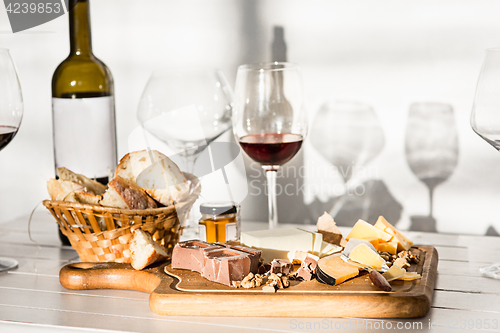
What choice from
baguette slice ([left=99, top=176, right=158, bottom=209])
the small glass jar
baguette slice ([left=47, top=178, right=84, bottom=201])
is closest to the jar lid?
the small glass jar

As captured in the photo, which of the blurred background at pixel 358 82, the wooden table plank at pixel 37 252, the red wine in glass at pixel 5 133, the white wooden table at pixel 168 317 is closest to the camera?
the white wooden table at pixel 168 317

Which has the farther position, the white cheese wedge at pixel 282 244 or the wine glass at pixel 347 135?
the wine glass at pixel 347 135

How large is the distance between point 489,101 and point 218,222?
1.55 feet

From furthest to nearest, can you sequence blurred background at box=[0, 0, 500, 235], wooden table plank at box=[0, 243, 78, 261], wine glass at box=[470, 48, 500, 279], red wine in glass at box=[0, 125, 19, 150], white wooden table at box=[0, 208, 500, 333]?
blurred background at box=[0, 0, 500, 235] → wooden table plank at box=[0, 243, 78, 261] → red wine in glass at box=[0, 125, 19, 150] → wine glass at box=[470, 48, 500, 279] → white wooden table at box=[0, 208, 500, 333]

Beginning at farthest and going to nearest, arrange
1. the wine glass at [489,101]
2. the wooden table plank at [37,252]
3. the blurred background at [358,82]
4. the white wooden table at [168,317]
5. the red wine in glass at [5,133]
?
the blurred background at [358,82] < the wooden table plank at [37,252] < the red wine in glass at [5,133] < the wine glass at [489,101] < the white wooden table at [168,317]

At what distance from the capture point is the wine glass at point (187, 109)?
1.00 meters

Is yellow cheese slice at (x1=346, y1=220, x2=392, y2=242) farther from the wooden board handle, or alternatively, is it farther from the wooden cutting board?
the wooden board handle

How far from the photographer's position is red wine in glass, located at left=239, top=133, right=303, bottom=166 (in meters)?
0.90

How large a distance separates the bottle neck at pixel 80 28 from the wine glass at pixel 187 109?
0.14m

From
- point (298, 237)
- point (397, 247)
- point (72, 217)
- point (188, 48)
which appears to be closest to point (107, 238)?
point (72, 217)

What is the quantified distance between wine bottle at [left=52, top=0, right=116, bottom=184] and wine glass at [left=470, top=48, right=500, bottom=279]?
0.66 meters

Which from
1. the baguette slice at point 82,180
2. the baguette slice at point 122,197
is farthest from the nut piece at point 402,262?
the baguette slice at point 82,180

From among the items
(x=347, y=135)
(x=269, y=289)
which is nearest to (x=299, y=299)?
(x=269, y=289)

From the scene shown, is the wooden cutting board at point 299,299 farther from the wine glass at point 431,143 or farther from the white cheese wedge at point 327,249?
the wine glass at point 431,143
